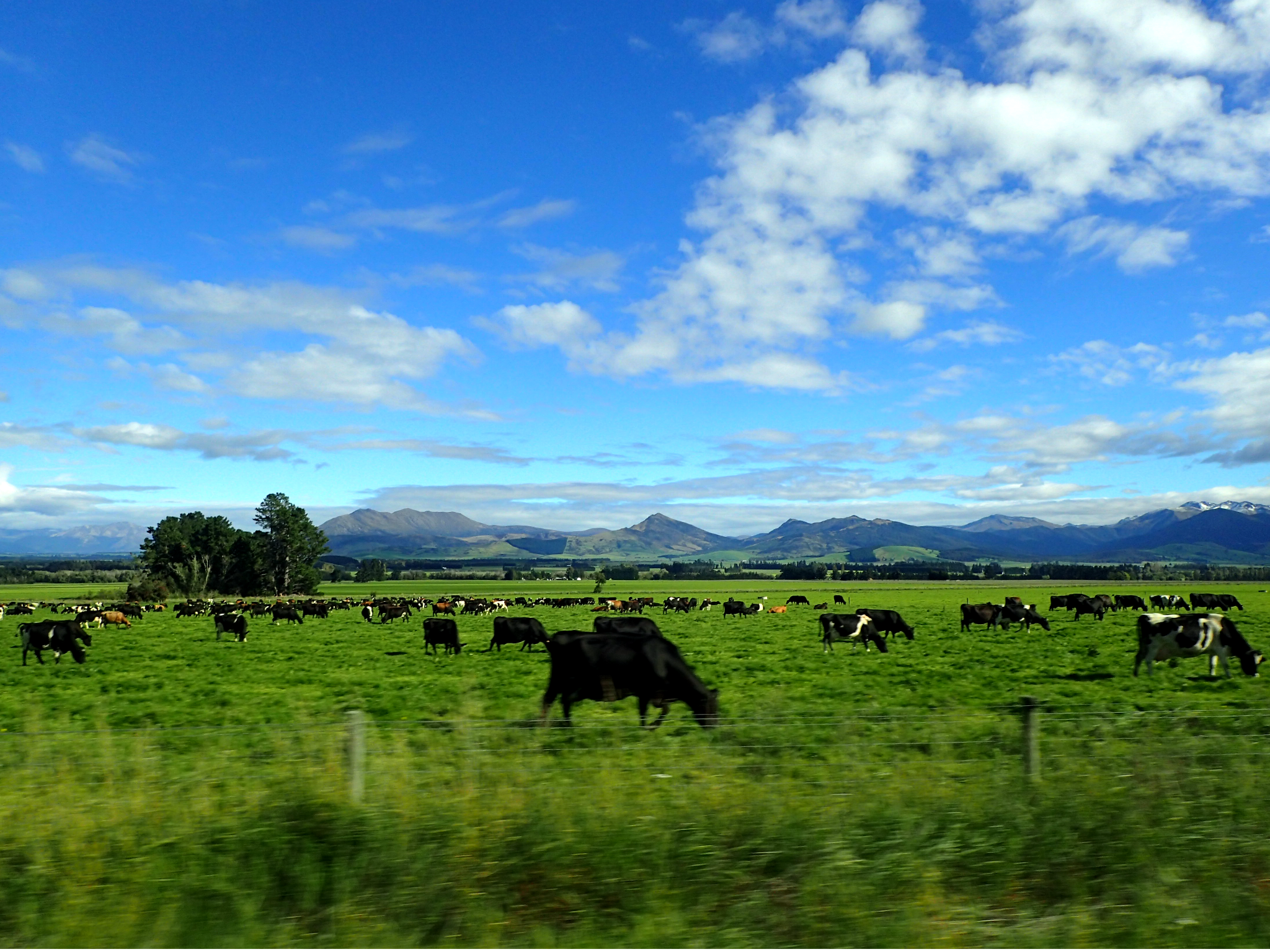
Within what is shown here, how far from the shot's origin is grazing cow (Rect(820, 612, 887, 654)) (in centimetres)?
3197

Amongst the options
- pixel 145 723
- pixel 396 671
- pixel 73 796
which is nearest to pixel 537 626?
pixel 396 671

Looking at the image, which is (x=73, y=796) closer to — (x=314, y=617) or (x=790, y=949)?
(x=790, y=949)

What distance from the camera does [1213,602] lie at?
58.2 metres

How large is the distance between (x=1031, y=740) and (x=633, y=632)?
12574 mm

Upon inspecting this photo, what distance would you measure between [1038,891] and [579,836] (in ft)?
12.3

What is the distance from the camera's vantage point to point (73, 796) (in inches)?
348

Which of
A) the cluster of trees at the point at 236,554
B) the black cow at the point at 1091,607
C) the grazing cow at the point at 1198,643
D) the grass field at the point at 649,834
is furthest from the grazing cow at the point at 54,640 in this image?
the cluster of trees at the point at 236,554

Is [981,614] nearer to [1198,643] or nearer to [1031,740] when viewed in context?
[1198,643]

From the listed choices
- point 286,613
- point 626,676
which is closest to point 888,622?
point 626,676

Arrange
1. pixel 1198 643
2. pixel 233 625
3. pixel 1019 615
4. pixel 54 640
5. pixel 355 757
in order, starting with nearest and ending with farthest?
1. pixel 355 757
2. pixel 1198 643
3. pixel 54 640
4. pixel 233 625
5. pixel 1019 615

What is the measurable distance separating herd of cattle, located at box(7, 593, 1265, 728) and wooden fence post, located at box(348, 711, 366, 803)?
5.77m

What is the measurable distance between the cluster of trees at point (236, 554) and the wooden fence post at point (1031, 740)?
115 m

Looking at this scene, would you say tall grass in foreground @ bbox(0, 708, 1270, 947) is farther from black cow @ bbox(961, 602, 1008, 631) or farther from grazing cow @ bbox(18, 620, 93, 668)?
black cow @ bbox(961, 602, 1008, 631)

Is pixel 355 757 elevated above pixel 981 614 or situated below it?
above
